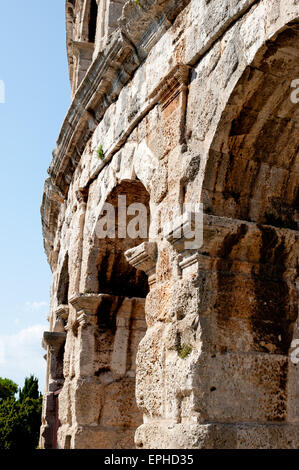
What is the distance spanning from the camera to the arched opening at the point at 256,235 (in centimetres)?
404

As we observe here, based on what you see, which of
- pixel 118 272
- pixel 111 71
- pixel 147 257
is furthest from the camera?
pixel 118 272

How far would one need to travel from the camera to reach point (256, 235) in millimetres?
4258

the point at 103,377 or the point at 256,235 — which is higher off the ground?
the point at 256,235

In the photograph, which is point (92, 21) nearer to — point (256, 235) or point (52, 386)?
point (52, 386)

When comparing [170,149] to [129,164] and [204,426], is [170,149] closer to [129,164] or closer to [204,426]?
[129,164]

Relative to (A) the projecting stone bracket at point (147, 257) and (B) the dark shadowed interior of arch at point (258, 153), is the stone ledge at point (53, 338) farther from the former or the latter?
(B) the dark shadowed interior of arch at point (258, 153)

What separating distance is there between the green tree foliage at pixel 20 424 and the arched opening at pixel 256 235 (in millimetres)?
9875


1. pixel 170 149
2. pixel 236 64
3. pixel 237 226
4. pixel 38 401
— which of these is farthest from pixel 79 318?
pixel 38 401

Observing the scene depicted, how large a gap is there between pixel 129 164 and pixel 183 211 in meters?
1.53

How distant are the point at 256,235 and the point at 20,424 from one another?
42.1 ft

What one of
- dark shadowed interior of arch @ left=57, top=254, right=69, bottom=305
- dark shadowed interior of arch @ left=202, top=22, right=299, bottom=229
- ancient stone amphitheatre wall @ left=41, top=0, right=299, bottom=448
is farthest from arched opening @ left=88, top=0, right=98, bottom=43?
dark shadowed interior of arch @ left=202, top=22, right=299, bottom=229

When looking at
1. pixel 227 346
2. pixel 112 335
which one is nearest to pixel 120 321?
pixel 112 335

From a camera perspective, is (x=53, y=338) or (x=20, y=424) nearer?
(x=53, y=338)

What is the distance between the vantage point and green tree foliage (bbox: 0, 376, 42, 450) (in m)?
14.2
